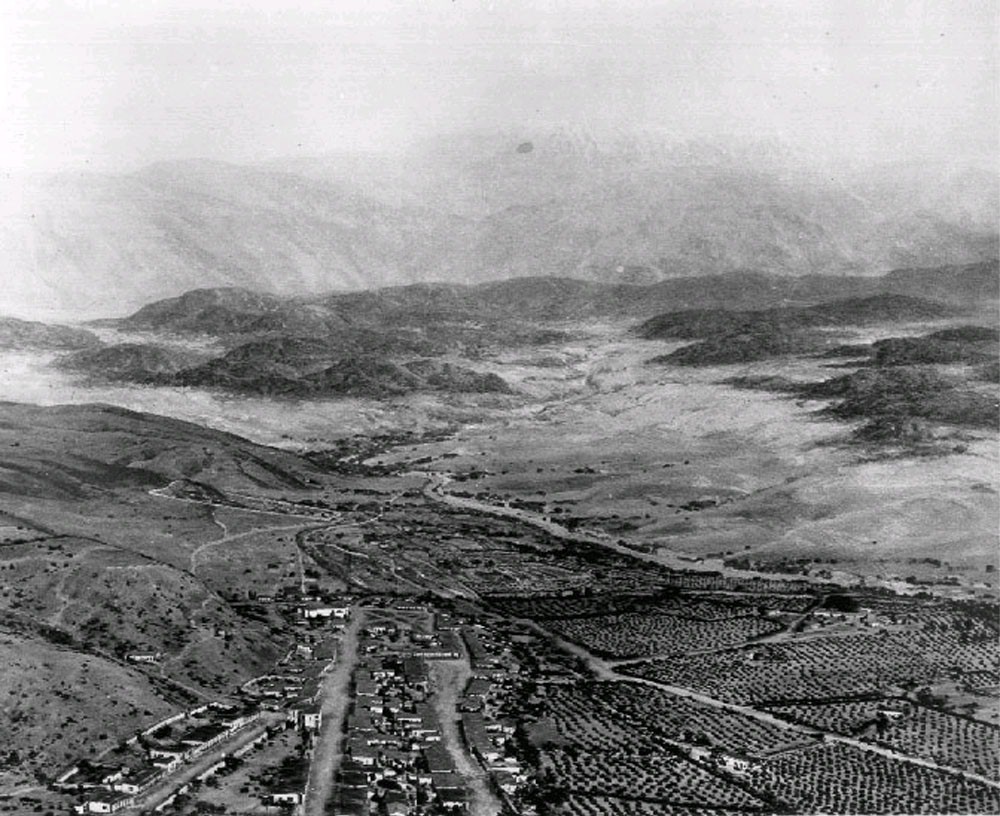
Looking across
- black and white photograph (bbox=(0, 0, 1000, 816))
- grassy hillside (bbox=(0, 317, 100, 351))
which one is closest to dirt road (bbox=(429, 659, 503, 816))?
black and white photograph (bbox=(0, 0, 1000, 816))

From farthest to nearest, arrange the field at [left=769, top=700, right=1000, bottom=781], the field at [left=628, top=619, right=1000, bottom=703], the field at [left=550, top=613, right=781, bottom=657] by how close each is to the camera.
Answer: the field at [left=550, top=613, right=781, bottom=657], the field at [left=628, top=619, right=1000, bottom=703], the field at [left=769, top=700, right=1000, bottom=781]

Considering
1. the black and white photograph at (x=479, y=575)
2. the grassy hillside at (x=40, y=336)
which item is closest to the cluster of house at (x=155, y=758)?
the black and white photograph at (x=479, y=575)

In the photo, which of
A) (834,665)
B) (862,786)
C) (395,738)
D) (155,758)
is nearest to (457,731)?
(395,738)

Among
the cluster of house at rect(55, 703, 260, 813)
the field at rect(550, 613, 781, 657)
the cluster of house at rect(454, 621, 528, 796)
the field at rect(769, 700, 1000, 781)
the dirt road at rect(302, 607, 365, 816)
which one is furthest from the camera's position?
the field at rect(550, 613, 781, 657)

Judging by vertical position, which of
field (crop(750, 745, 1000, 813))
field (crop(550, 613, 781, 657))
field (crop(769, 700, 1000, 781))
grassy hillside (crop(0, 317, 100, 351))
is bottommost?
grassy hillside (crop(0, 317, 100, 351))

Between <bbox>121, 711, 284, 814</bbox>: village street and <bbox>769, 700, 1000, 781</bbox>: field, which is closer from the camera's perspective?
<bbox>121, 711, 284, 814</bbox>: village street

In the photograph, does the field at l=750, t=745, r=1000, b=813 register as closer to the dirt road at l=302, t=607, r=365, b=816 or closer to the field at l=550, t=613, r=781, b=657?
the field at l=550, t=613, r=781, b=657

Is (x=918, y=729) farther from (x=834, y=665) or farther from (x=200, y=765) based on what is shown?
(x=200, y=765)

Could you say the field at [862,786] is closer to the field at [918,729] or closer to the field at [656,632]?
the field at [918,729]
